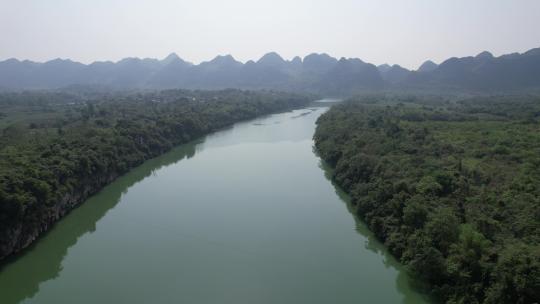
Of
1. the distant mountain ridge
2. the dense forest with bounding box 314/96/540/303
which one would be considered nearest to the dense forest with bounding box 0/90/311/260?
the dense forest with bounding box 314/96/540/303

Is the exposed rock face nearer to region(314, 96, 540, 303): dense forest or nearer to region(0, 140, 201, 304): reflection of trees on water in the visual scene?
region(0, 140, 201, 304): reflection of trees on water

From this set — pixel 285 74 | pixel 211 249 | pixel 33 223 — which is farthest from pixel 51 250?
pixel 285 74

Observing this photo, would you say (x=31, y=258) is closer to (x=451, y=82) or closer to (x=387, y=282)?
(x=387, y=282)

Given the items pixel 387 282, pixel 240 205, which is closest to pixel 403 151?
pixel 240 205

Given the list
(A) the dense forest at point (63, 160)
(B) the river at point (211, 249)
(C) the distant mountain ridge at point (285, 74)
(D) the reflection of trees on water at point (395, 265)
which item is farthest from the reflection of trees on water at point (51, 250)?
(C) the distant mountain ridge at point (285, 74)

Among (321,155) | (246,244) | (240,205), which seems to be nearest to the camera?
(246,244)

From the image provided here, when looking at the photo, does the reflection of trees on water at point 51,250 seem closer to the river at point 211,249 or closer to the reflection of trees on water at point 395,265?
the river at point 211,249
